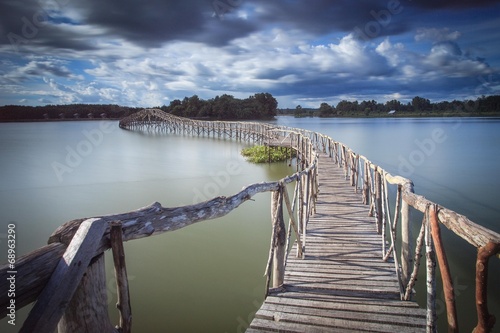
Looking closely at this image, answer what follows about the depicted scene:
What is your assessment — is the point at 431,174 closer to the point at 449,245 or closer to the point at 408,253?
the point at 449,245

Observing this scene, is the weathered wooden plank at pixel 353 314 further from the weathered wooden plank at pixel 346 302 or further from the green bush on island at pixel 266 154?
the green bush on island at pixel 266 154

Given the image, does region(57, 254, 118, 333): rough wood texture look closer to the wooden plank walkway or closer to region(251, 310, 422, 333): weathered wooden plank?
the wooden plank walkway

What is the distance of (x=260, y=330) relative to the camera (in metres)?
3.23

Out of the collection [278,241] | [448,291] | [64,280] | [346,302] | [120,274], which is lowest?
[346,302]

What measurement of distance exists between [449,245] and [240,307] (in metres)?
6.23

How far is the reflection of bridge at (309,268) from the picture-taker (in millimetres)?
1458

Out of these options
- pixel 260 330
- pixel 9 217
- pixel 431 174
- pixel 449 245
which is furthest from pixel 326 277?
pixel 431 174

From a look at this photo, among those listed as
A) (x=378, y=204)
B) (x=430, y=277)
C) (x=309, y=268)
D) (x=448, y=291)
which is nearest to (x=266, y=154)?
(x=378, y=204)

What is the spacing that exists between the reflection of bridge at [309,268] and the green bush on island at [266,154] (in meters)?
15.5

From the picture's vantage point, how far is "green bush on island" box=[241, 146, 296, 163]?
23.8 meters

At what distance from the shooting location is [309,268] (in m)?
4.90

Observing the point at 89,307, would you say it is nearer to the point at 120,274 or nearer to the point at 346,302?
the point at 120,274

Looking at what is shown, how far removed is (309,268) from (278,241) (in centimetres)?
93

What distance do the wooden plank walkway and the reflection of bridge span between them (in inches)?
0.5
